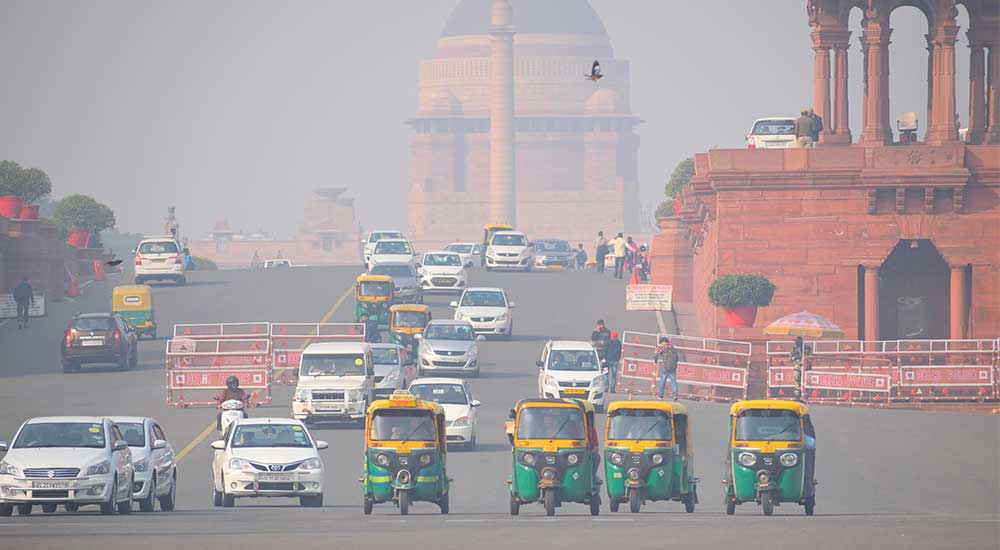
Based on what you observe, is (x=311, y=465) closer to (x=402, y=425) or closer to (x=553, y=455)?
(x=402, y=425)

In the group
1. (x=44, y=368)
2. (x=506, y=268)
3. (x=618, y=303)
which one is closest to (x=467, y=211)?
(x=506, y=268)

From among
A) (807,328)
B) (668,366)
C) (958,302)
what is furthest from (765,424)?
(958,302)

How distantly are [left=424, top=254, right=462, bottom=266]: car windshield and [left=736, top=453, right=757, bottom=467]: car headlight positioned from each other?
41119 mm

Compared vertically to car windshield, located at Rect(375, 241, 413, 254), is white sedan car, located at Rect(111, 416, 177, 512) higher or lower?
lower

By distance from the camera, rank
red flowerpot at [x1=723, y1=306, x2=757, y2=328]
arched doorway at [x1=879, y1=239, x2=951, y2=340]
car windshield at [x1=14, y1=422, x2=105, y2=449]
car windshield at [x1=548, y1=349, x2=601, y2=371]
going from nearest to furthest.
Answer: car windshield at [x1=14, y1=422, x2=105, y2=449] → car windshield at [x1=548, y1=349, x2=601, y2=371] → red flowerpot at [x1=723, y1=306, x2=757, y2=328] → arched doorway at [x1=879, y1=239, x2=951, y2=340]

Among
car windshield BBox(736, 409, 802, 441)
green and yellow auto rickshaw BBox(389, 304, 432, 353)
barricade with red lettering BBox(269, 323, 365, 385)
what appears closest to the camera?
car windshield BBox(736, 409, 802, 441)

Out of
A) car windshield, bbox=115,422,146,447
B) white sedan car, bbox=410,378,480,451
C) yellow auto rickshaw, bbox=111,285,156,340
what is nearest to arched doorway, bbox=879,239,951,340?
white sedan car, bbox=410,378,480,451

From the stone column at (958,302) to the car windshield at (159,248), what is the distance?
1335 inches

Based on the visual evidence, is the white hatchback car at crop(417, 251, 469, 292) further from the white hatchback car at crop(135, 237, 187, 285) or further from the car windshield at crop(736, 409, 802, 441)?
the car windshield at crop(736, 409, 802, 441)

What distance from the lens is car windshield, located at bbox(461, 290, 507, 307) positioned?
185 feet

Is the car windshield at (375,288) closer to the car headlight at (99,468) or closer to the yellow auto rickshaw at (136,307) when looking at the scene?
the yellow auto rickshaw at (136,307)

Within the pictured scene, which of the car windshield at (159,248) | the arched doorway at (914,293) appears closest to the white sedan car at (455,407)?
the arched doorway at (914,293)

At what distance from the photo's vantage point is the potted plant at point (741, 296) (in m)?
50.8

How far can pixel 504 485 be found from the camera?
32.3 m
